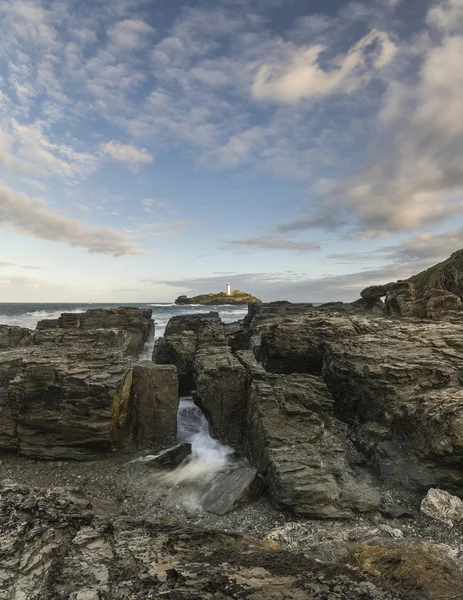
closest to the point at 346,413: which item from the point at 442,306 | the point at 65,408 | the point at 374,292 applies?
the point at 65,408

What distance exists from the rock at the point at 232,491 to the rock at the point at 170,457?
1985 millimetres

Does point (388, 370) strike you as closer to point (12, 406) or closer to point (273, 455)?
point (273, 455)

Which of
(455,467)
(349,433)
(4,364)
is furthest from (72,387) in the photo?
(455,467)

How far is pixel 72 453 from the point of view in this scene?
11719 millimetres

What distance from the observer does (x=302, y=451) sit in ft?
34.8

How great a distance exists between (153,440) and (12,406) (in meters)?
5.14

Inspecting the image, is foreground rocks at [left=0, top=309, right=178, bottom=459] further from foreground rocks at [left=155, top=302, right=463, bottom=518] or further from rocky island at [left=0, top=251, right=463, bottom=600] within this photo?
foreground rocks at [left=155, top=302, right=463, bottom=518]

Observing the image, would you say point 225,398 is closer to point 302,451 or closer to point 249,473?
point 249,473

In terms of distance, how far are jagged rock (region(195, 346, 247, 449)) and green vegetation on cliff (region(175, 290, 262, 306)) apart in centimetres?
13665

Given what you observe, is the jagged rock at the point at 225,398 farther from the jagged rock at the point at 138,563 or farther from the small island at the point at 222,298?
the small island at the point at 222,298

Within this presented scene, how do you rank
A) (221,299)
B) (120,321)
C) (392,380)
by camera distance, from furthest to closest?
(221,299) < (120,321) < (392,380)

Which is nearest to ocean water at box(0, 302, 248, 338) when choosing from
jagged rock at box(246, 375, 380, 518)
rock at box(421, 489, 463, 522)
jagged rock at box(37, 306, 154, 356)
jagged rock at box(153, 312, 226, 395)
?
jagged rock at box(37, 306, 154, 356)

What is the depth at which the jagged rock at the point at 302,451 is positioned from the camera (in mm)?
8938

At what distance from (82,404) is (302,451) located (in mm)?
7577
